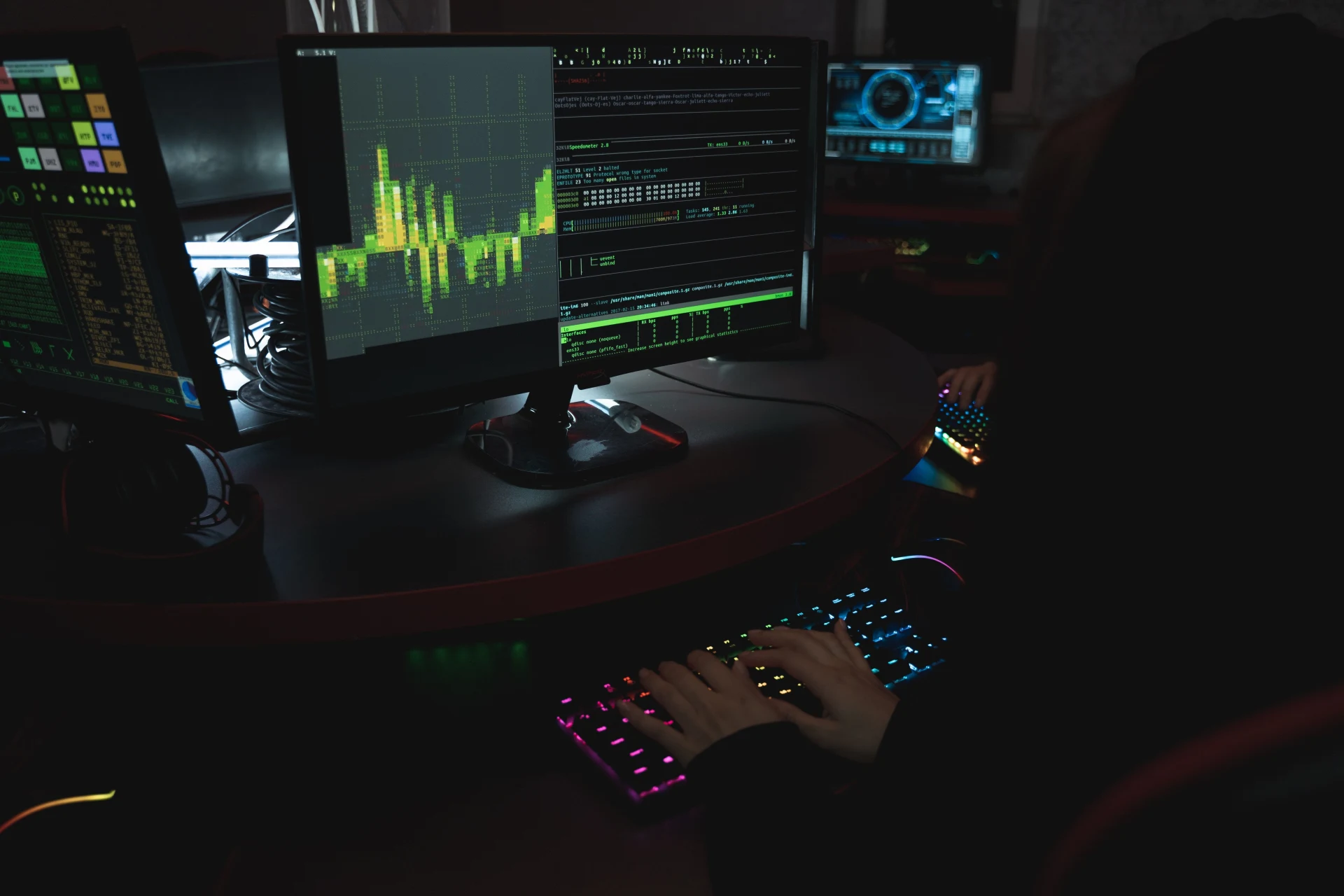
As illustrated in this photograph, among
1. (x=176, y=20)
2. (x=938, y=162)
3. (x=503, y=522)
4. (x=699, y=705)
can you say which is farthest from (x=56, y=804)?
(x=176, y=20)

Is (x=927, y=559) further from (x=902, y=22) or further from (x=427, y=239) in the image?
(x=902, y=22)

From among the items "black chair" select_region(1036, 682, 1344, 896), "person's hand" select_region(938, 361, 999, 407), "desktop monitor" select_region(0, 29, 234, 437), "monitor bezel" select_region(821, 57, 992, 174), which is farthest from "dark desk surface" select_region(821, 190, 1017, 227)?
"black chair" select_region(1036, 682, 1344, 896)

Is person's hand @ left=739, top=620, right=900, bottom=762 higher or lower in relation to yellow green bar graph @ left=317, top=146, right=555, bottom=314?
lower

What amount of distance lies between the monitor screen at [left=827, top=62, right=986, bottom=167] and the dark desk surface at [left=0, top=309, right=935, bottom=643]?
2.18 m

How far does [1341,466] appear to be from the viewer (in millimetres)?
459

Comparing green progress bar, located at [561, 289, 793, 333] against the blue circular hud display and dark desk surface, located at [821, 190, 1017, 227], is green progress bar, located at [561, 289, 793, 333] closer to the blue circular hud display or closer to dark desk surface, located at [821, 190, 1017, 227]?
dark desk surface, located at [821, 190, 1017, 227]

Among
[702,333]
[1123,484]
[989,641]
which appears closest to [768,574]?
[702,333]

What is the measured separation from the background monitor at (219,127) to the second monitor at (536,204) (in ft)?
1.79

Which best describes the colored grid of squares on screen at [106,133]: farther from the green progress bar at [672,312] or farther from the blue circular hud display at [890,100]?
the blue circular hud display at [890,100]

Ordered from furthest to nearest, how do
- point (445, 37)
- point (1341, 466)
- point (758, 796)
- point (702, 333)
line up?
point (702, 333)
point (445, 37)
point (758, 796)
point (1341, 466)

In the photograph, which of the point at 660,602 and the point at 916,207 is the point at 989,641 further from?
the point at 916,207

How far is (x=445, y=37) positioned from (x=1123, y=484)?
2.31 feet

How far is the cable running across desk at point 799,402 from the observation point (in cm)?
112

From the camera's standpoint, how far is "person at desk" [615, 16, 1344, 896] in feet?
1.49
